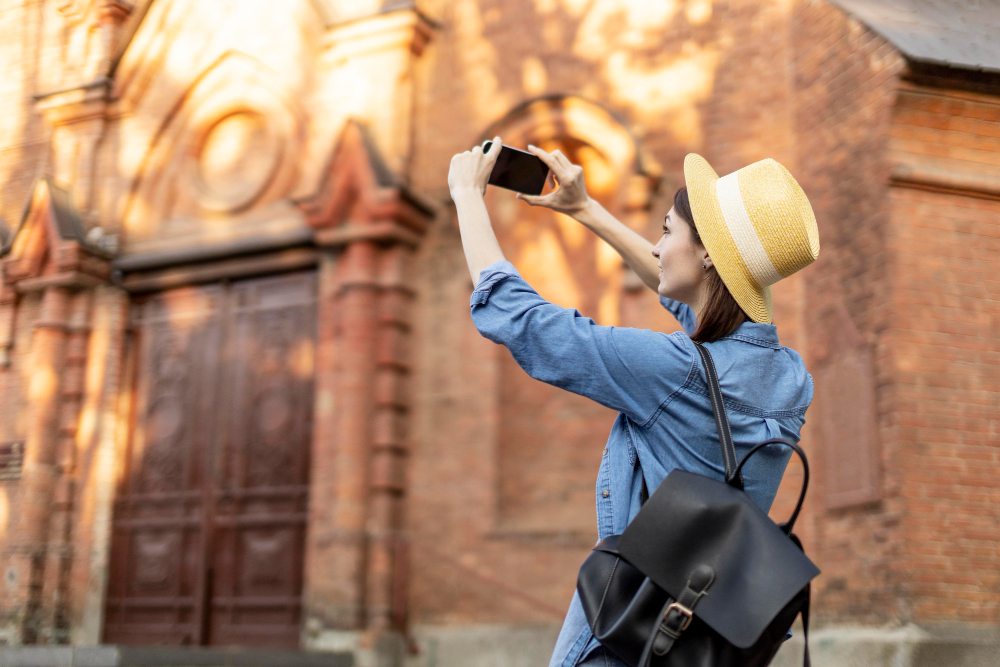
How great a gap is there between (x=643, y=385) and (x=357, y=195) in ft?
21.6

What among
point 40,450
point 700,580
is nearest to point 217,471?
point 40,450

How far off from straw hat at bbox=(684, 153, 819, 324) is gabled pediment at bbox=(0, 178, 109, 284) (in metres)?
8.50

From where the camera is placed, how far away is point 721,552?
163 centimetres

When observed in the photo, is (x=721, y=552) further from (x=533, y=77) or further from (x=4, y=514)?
(x=4, y=514)

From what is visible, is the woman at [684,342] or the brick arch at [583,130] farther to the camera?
the brick arch at [583,130]

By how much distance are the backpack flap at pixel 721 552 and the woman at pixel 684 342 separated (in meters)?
0.15

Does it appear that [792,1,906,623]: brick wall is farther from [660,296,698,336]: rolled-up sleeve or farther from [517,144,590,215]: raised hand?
[517,144,590,215]: raised hand

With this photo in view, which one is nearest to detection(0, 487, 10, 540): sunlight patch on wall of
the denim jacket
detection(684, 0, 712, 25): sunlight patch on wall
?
detection(684, 0, 712, 25): sunlight patch on wall

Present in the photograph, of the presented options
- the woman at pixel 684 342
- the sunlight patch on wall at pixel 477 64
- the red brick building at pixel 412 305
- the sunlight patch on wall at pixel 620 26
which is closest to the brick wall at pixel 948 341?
the red brick building at pixel 412 305

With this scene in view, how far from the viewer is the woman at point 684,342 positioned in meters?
1.76

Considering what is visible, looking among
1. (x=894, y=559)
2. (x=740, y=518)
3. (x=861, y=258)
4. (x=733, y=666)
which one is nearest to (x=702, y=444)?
(x=740, y=518)

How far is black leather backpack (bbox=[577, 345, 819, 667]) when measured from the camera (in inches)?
62.1

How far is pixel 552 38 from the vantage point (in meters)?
8.01

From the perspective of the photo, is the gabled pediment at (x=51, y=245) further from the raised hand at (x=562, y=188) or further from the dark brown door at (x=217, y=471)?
the raised hand at (x=562, y=188)
